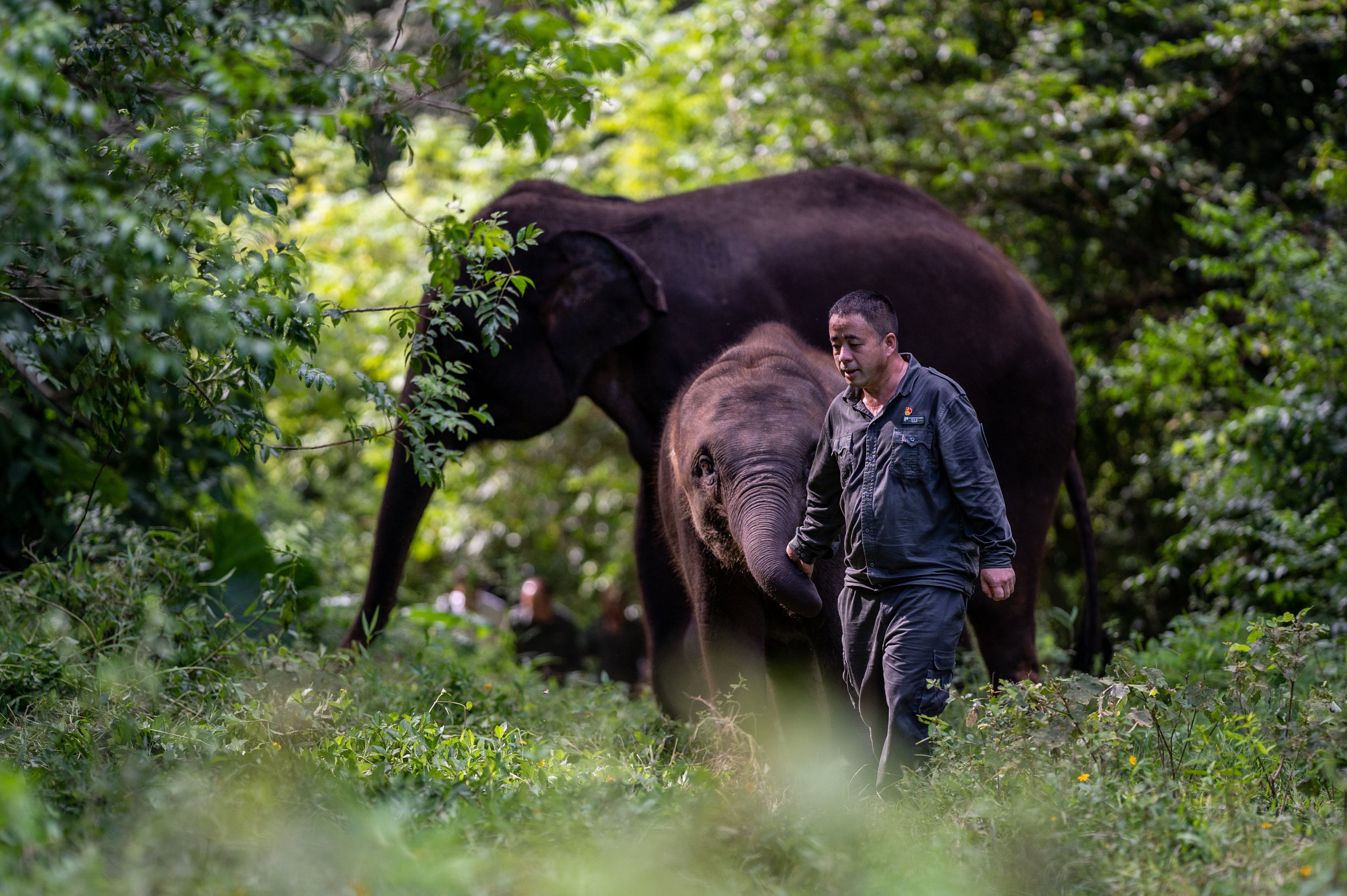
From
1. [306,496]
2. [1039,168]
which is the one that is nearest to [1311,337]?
[1039,168]

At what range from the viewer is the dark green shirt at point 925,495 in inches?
158

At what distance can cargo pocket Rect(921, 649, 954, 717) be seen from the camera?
3.94 m

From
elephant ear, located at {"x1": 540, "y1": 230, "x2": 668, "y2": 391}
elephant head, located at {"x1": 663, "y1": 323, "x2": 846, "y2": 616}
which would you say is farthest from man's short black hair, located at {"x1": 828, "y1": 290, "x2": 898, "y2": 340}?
elephant ear, located at {"x1": 540, "y1": 230, "x2": 668, "y2": 391}

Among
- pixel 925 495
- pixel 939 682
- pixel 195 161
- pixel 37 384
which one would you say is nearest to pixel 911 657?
pixel 939 682

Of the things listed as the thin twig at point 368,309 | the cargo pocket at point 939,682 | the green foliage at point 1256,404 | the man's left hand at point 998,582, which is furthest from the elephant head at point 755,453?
the green foliage at point 1256,404

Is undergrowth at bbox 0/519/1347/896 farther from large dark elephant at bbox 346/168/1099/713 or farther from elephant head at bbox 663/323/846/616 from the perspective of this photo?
large dark elephant at bbox 346/168/1099/713

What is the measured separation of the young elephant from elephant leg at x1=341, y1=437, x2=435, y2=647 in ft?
5.21

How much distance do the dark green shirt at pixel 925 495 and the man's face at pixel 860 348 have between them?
0.10m

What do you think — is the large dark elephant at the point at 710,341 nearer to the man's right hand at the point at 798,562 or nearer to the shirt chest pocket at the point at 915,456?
the man's right hand at the point at 798,562

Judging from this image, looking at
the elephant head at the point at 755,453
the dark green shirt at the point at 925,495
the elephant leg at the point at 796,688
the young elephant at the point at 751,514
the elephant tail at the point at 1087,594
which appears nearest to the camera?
the dark green shirt at the point at 925,495

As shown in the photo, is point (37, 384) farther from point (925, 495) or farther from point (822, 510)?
point (925, 495)

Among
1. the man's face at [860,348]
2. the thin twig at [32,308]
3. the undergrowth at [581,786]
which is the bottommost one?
the undergrowth at [581,786]

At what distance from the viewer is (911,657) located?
3963mm

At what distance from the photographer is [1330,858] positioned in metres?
2.86
